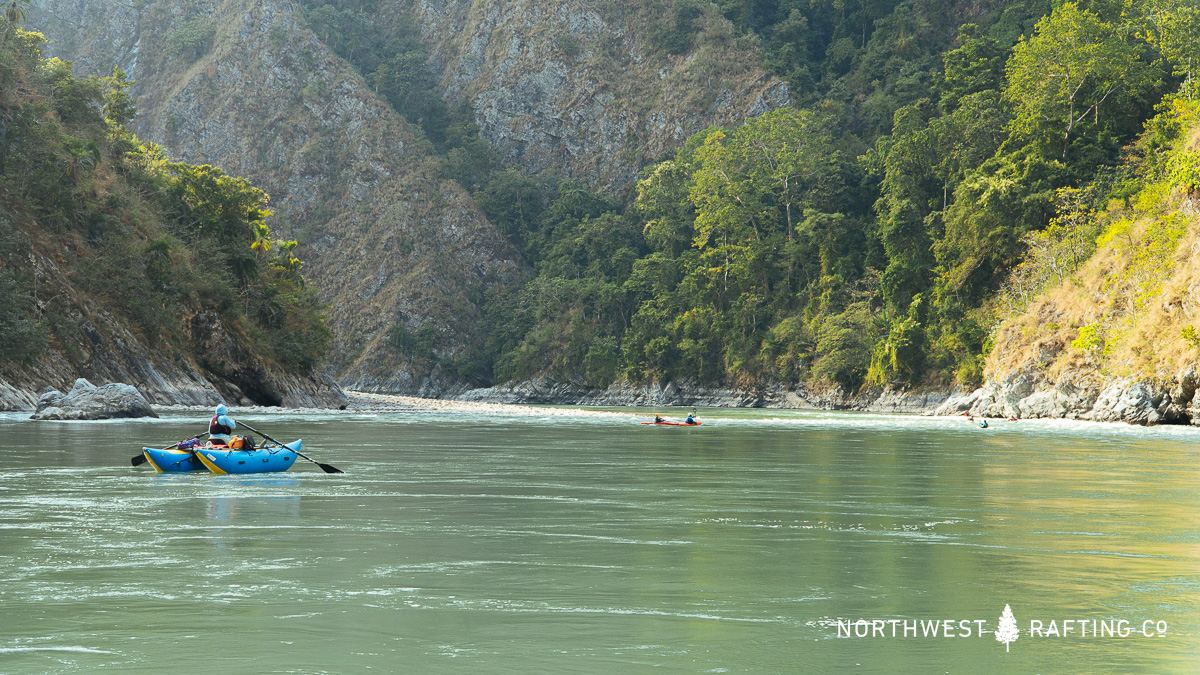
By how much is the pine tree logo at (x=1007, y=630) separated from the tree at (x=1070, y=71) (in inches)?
2585

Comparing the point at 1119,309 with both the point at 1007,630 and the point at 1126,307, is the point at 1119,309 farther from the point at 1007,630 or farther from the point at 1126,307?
the point at 1007,630

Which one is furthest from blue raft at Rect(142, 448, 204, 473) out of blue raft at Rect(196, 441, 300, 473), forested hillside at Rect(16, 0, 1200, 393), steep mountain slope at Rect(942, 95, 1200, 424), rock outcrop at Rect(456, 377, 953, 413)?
rock outcrop at Rect(456, 377, 953, 413)

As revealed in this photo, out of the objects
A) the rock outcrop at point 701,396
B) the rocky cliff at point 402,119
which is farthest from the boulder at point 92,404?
the rocky cliff at point 402,119

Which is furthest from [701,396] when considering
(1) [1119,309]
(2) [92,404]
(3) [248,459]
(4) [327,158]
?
(3) [248,459]

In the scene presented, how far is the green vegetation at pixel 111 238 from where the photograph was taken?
48.6 meters

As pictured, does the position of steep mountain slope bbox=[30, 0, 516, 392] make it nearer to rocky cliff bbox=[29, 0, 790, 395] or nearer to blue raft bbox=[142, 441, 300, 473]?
rocky cliff bbox=[29, 0, 790, 395]

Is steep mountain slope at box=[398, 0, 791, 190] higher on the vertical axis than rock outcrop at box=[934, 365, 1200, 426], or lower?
higher

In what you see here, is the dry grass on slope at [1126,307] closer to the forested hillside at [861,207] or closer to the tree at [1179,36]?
the forested hillside at [861,207]

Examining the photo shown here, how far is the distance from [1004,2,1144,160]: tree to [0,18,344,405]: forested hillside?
48090 mm

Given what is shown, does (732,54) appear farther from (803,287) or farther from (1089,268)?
(1089,268)

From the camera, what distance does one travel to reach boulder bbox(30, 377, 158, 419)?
3769 centimetres

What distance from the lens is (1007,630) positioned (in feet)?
26.4

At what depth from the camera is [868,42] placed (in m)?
109

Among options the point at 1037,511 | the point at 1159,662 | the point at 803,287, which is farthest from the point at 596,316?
the point at 1159,662
